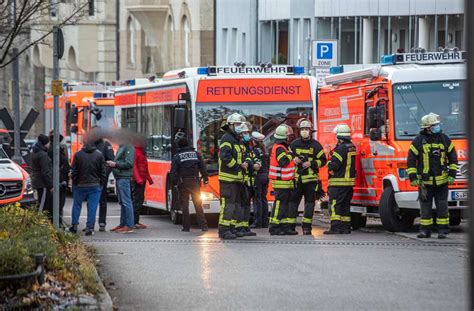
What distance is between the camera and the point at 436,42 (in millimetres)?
43000

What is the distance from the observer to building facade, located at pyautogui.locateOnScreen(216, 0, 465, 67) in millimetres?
42438

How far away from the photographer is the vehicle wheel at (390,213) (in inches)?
739

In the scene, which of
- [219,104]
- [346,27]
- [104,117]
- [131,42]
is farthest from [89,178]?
[131,42]

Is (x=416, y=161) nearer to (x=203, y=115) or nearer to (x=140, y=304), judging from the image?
(x=203, y=115)

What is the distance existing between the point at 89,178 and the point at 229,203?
8.57 ft

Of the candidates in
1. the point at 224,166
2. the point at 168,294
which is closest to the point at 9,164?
the point at 224,166

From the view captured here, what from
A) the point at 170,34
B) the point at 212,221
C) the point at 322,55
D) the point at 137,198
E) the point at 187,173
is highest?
the point at 170,34

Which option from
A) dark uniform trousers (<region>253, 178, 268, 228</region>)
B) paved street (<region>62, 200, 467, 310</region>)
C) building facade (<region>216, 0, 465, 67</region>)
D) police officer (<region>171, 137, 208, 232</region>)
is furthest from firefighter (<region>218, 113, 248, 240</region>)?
building facade (<region>216, 0, 465, 67</region>)

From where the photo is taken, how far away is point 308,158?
61.3ft

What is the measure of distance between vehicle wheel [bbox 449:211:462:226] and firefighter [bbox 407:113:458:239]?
5.29 feet

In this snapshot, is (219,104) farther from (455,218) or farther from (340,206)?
(455,218)

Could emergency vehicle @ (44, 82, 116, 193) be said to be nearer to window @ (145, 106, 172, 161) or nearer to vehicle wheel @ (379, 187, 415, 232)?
window @ (145, 106, 172, 161)

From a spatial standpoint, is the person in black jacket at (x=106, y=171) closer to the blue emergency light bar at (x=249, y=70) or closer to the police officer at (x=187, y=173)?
the police officer at (x=187, y=173)

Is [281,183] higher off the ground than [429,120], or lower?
lower
